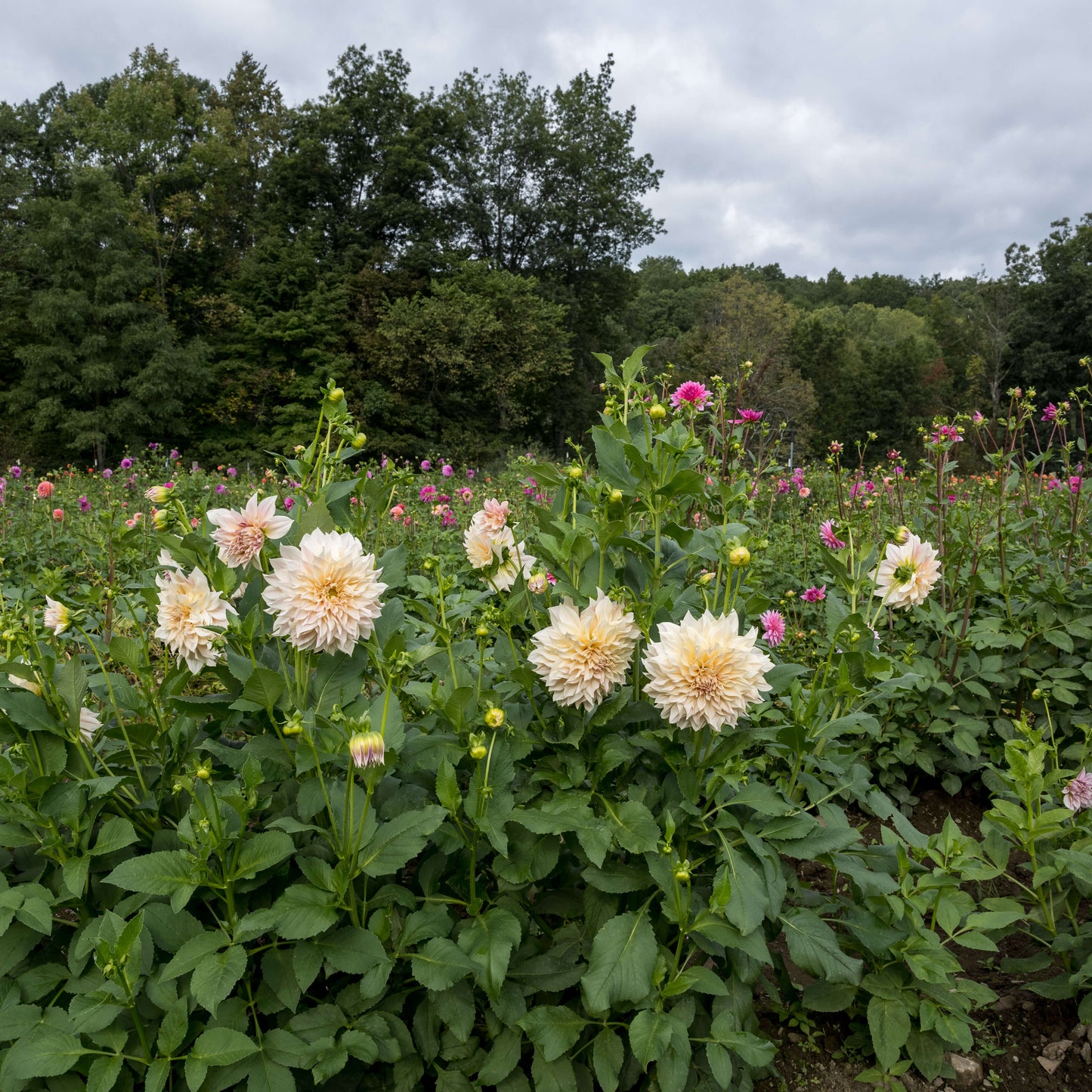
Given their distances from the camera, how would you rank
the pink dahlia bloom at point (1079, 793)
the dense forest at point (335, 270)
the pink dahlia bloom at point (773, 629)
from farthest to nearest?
the dense forest at point (335, 270)
the pink dahlia bloom at point (773, 629)
the pink dahlia bloom at point (1079, 793)

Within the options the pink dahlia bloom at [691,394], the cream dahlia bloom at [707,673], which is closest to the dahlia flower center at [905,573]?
the cream dahlia bloom at [707,673]

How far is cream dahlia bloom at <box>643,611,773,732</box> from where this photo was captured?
1174 mm

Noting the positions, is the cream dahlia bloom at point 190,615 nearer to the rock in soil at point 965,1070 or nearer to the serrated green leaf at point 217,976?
the serrated green leaf at point 217,976

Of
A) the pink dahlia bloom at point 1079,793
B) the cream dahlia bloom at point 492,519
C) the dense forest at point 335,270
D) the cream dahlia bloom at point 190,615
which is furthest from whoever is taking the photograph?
the dense forest at point 335,270

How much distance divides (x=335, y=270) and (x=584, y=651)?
80.6 ft

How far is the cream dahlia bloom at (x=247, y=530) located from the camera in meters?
1.34

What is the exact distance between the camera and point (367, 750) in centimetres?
106

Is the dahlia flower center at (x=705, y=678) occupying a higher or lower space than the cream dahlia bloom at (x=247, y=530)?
lower

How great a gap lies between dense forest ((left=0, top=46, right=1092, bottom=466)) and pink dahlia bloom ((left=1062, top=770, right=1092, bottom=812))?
1920cm

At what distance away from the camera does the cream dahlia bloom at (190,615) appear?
130 cm

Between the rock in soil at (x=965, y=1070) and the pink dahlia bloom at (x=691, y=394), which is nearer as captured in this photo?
the rock in soil at (x=965, y=1070)

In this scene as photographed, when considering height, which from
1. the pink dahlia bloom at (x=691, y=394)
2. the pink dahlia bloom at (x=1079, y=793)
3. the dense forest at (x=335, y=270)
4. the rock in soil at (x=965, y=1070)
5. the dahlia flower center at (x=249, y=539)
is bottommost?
the rock in soil at (x=965, y=1070)

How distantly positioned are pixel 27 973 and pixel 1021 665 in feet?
9.58

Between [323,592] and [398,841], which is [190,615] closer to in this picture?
[323,592]
